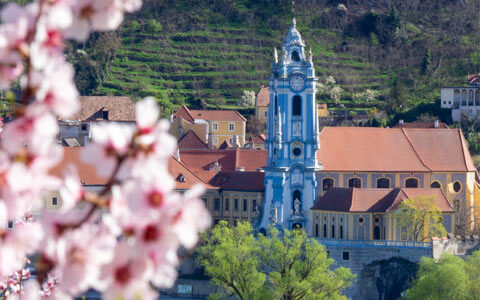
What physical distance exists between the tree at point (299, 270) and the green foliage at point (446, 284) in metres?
3.25

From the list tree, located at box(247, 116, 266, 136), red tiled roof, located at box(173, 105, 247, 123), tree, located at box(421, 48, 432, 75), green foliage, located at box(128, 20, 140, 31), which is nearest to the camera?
red tiled roof, located at box(173, 105, 247, 123)

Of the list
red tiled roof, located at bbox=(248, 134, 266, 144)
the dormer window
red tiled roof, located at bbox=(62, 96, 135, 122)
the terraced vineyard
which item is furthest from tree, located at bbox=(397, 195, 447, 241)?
the terraced vineyard

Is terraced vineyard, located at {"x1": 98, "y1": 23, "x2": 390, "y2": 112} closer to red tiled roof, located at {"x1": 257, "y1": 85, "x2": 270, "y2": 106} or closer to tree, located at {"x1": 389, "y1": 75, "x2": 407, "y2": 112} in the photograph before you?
red tiled roof, located at {"x1": 257, "y1": 85, "x2": 270, "y2": 106}

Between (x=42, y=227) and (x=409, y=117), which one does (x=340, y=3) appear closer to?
(x=409, y=117)

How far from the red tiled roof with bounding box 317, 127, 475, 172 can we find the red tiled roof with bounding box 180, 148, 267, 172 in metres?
6.99

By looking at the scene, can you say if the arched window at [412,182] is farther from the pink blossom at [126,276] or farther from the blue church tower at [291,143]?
the pink blossom at [126,276]

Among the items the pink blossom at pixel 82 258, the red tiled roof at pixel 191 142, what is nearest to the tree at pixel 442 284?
the red tiled roof at pixel 191 142

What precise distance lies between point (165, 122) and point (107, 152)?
0.36 m

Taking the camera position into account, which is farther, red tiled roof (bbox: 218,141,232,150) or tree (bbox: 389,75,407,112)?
tree (bbox: 389,75,407,112)

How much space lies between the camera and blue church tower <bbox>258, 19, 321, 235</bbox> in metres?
65.6

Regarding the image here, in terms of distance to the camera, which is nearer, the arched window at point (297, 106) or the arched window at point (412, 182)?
the arched window at point (297, 106)

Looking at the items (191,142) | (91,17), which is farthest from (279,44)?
(91,17)

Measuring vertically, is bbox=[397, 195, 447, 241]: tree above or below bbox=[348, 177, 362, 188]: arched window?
below

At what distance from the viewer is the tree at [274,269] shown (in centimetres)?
5372
